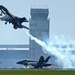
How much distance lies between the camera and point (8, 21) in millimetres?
156000

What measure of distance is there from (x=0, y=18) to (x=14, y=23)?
10918 mm

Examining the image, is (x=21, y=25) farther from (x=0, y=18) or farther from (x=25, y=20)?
(x=0, y=18)

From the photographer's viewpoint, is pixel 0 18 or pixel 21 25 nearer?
pixel 21 25

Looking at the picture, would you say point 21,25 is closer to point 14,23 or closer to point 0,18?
point 14,23

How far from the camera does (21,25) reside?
152 m

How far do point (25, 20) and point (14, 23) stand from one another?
10.2 feet

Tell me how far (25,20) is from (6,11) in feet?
23.3

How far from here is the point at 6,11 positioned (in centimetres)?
15775

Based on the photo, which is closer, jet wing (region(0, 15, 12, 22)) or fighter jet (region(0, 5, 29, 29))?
fighter jet (region(0, 5, 29, 29))

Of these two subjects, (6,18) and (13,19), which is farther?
(6,18)

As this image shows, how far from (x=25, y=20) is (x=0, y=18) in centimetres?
1169

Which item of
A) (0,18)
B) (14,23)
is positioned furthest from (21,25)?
(0,18)

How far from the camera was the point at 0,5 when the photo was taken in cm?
15750

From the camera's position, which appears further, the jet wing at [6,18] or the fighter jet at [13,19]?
the jet wing at [6,18]
